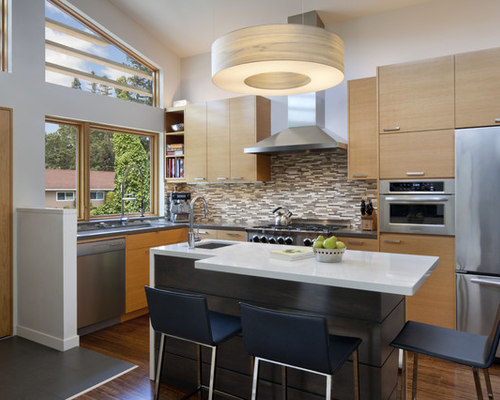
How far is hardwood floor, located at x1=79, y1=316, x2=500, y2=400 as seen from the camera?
261 centimetres

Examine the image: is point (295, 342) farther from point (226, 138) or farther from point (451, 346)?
point (226, 138)

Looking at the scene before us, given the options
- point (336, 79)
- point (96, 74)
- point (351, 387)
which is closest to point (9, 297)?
point (96, 74)

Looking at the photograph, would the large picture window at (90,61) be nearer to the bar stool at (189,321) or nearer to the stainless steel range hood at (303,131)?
the stainless steel range hood at (303,131)

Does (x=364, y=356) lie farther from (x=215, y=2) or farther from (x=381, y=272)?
(x=215, y=2)

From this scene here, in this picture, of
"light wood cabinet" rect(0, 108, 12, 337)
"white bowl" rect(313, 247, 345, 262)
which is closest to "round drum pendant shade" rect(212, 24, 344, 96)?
"white bowl" rect(313, 247, 345, 262)

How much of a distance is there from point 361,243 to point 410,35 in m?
2.25

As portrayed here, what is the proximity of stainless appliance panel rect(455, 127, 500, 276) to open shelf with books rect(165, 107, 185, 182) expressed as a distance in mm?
3310

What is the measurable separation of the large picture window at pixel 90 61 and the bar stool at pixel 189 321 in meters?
3.19

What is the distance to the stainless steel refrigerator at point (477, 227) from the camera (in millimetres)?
3217

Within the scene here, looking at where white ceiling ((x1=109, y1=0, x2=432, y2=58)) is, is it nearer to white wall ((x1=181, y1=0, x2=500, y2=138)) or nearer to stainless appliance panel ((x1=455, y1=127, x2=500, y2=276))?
white wall ((x1=181, y1=0, x2=500, y2=138))

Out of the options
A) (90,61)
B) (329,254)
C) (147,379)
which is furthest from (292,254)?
(90,61)

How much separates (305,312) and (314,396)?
45 cm

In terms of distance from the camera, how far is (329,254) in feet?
7.05

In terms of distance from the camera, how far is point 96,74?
466 centimetres
